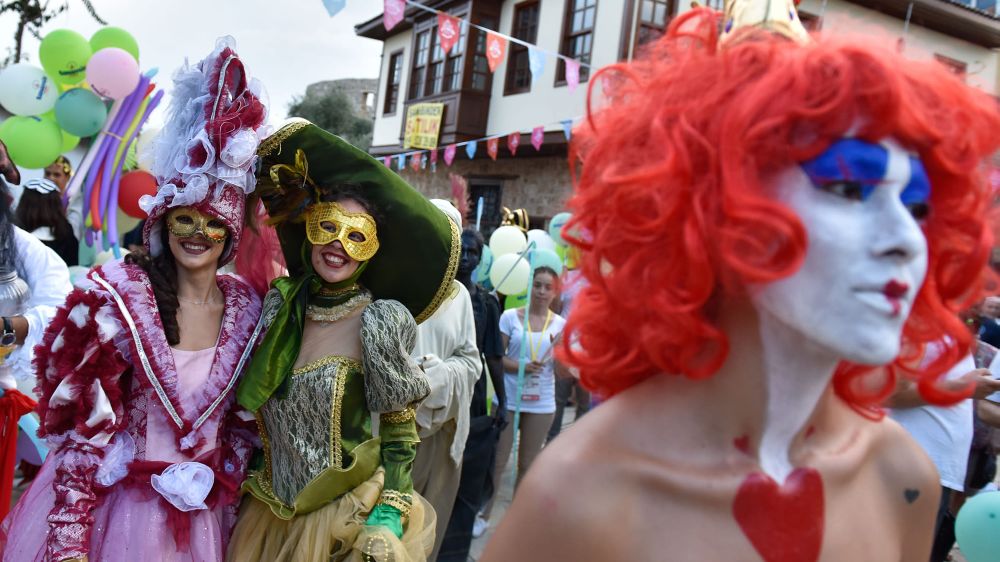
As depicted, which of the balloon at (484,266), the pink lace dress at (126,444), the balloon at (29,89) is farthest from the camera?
the balloon at (484,266)

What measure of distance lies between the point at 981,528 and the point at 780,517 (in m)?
2.10

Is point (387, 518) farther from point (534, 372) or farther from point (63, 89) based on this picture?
point (63, 89)

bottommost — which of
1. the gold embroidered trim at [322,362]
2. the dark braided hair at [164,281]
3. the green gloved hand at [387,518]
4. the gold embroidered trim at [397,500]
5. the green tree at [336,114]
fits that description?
the green gloved hand at [387,518]

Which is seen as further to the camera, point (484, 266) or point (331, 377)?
point (484, 266)

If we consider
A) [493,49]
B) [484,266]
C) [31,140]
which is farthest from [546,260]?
[493,49]

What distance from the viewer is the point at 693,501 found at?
119cm

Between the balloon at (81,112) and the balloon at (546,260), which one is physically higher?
the balloon at (81,112)

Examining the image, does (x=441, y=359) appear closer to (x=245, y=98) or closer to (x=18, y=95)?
(x=245, y=98)

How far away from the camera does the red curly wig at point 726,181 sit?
3.55 feet

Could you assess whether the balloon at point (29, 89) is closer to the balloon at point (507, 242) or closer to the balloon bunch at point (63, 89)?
the balloon bunch at point (63, 89)

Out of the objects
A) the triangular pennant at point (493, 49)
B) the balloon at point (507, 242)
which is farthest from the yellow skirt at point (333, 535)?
the triangular pennant at point (493, 49)

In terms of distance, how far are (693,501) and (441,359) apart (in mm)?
2622

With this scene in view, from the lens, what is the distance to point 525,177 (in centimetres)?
1403

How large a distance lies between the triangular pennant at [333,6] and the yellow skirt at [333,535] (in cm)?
446
